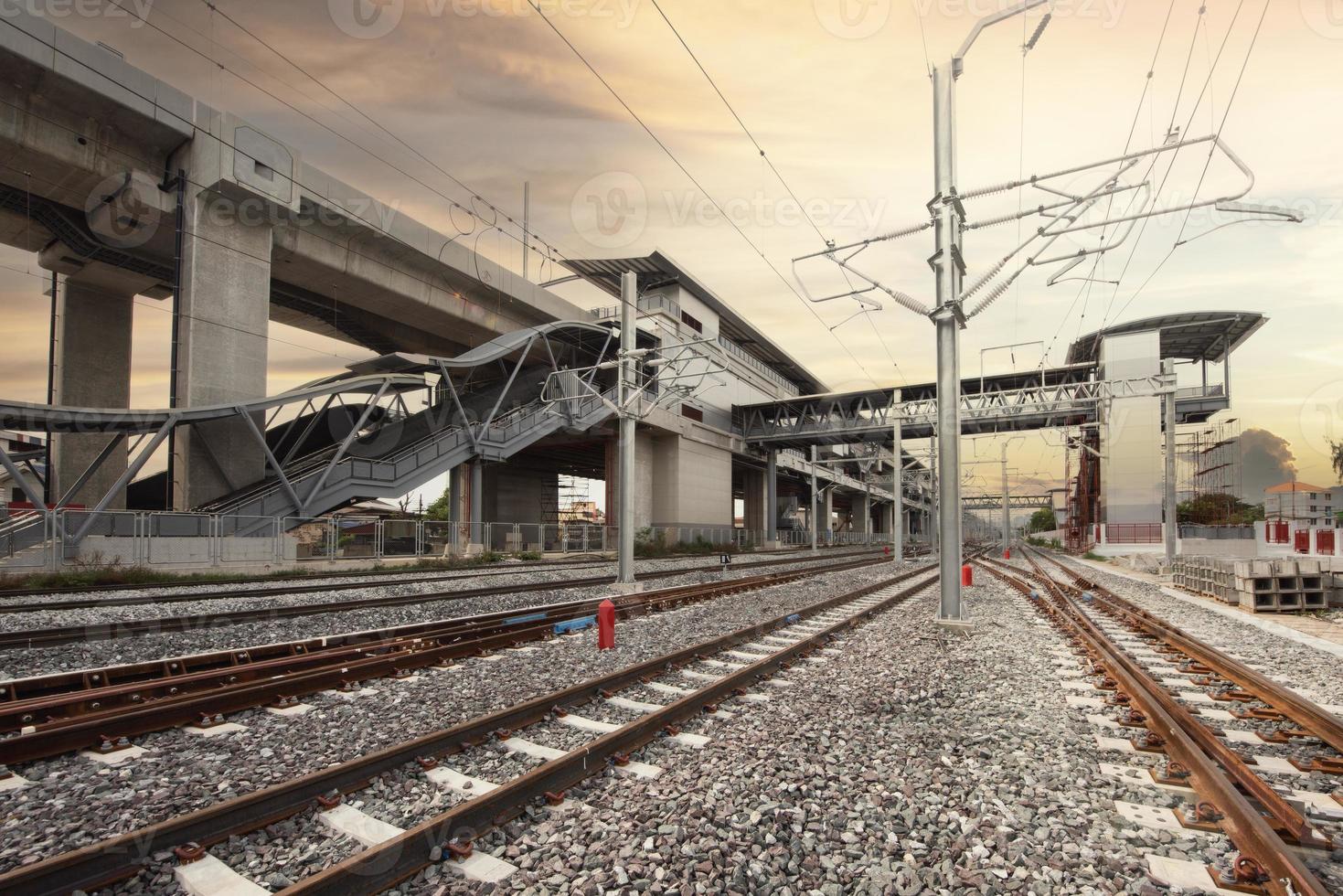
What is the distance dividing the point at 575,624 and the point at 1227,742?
29.2ft

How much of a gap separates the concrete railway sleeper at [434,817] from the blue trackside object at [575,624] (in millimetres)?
3593

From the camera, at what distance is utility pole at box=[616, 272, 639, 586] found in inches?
754

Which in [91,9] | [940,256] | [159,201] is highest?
[91,9]

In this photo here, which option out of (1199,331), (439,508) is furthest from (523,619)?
(439,508)

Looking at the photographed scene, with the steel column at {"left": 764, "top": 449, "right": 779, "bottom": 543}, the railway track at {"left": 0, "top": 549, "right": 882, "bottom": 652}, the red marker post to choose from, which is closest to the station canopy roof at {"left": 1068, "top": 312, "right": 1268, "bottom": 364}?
the steel column at {"left": 764, "top": 449, "right": 779, "bottom": 543}

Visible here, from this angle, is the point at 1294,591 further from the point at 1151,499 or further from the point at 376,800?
the point at 1151,499

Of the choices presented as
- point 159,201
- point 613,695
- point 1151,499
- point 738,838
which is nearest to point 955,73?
point 613,695

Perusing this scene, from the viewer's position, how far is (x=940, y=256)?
1273 cm

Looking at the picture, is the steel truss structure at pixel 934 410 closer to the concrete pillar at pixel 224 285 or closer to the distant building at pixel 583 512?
the distant building at pixel 583 512

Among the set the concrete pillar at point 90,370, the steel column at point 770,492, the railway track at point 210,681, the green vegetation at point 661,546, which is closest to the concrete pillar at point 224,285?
the concrete pillar at point 90,370

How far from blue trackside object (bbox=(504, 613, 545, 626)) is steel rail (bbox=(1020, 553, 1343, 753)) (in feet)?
32.9

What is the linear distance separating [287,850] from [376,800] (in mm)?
719

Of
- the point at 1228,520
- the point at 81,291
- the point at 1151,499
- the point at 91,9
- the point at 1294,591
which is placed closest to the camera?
the point at 1294,591

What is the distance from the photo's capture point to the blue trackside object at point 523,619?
38.6ft
